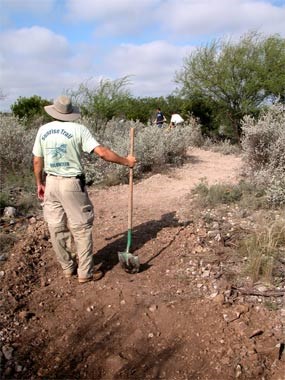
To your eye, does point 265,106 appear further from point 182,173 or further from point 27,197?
point 27,197

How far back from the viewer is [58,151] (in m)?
3.75

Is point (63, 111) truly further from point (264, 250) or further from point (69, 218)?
point (264, 250)

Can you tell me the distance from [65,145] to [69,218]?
66cm

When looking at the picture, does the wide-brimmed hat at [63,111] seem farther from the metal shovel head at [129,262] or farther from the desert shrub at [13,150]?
the desert shrub at [13,150]

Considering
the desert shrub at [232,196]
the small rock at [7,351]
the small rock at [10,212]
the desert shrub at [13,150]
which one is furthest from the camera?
the desert shrub at [13,150]

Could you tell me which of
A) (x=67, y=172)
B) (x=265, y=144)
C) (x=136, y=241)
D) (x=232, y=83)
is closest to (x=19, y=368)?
(x=67, y=172)

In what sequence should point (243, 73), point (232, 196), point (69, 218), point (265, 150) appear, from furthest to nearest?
point (243, 73), point (265, 150), point (232, 196), point (69, 218)

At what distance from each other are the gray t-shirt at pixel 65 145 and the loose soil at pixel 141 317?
3.51 ft

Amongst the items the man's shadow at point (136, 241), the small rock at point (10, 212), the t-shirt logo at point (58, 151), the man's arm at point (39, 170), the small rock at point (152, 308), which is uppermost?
the t-shirt logo at point (58, 151)

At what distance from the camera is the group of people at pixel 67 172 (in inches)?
147

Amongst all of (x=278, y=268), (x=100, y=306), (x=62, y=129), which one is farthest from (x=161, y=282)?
(x=62, y=129)

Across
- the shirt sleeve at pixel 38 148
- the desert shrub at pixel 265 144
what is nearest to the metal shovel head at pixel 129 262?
the shirt sleeve at pixel 38 148

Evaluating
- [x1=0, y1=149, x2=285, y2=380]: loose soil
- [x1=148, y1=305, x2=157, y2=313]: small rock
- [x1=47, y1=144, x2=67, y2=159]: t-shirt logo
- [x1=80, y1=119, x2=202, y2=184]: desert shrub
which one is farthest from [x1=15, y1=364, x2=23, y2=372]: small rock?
[x1=80, y1=119, x2=202, y2=184]: desert shrub

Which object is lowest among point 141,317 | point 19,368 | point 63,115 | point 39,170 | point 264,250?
point 19,368
